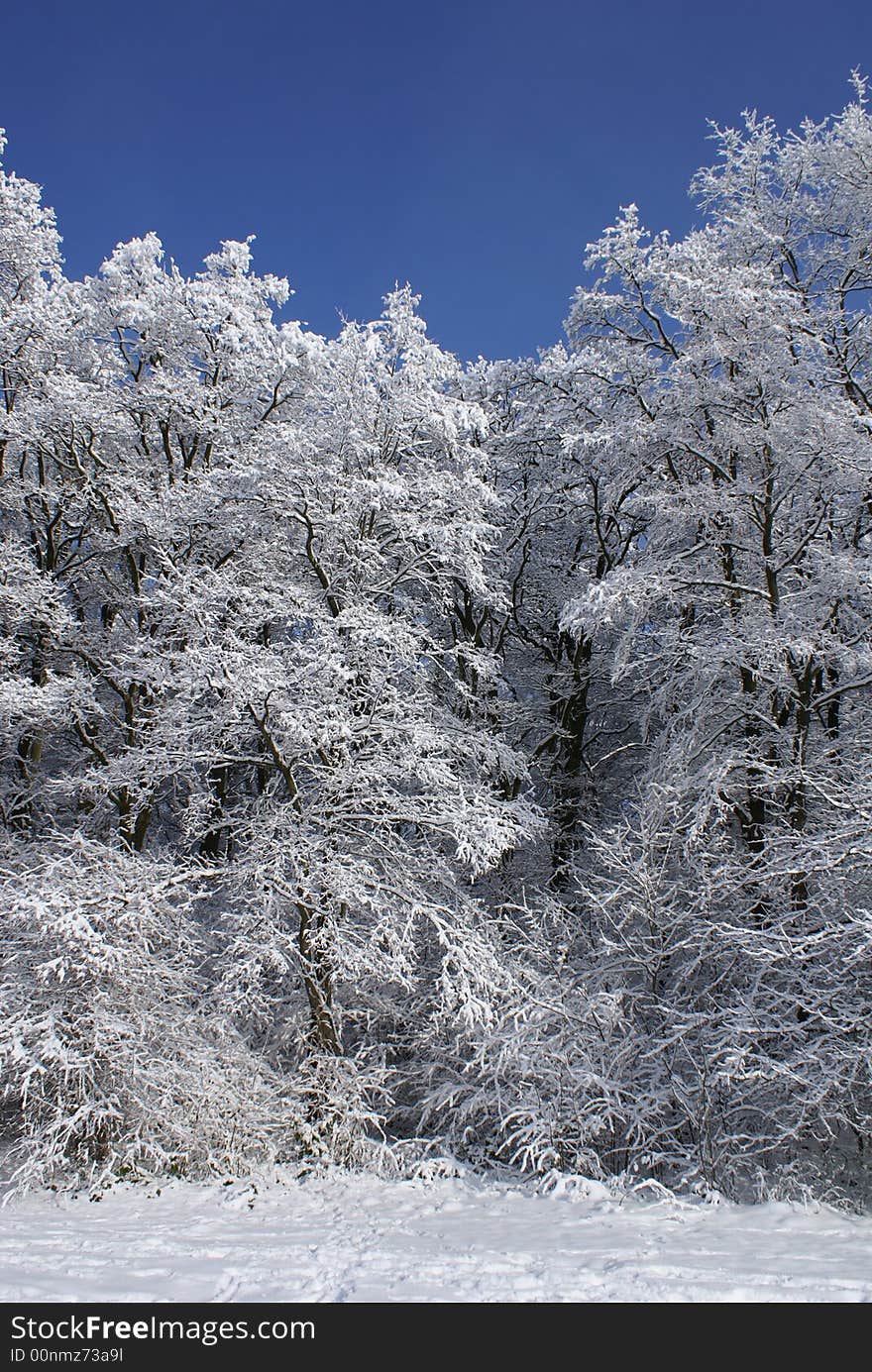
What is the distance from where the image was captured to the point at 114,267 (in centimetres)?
1340

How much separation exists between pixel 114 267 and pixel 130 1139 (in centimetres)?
1271

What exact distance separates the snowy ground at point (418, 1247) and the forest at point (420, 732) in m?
0.67

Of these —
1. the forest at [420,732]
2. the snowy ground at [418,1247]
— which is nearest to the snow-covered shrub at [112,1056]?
the forest at [420,732]

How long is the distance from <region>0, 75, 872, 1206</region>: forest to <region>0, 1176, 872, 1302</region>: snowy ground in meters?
0.67

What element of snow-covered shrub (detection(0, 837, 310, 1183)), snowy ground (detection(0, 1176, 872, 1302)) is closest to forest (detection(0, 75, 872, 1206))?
snow-covered shrub (detection(0, 837, 310, 1183))

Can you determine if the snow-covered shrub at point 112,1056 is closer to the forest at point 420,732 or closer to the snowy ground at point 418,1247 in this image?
the forest at point 420,732

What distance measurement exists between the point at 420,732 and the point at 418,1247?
5.99m

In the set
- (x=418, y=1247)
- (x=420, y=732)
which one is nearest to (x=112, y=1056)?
(x=418, y=1247)

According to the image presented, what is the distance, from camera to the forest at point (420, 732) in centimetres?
843

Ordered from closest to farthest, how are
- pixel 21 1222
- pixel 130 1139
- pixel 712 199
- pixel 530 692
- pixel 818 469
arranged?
pixel 21 1222 → pixel 130 1139 → pixel 818 469 → pixel 712 199 → pixel 530 692

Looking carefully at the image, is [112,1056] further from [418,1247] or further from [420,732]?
[420,732]
